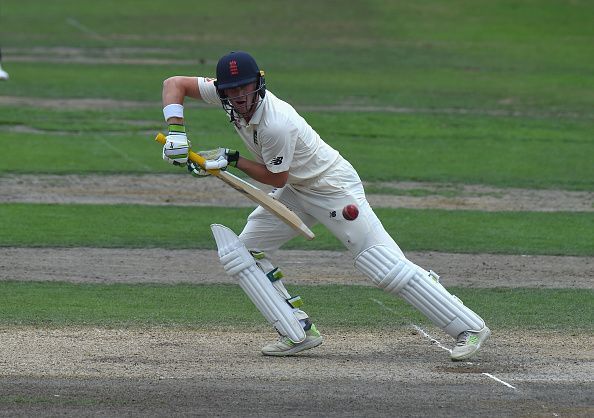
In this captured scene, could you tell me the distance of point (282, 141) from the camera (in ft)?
27.2

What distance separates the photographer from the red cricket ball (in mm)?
8492

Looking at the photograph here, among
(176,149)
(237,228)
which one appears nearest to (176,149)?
(176,149)

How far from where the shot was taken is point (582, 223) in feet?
51.9

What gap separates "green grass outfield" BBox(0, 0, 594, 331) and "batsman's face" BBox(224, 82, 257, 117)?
7.48 feet

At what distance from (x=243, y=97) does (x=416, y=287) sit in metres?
1.74

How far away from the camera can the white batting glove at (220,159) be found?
8359 mm

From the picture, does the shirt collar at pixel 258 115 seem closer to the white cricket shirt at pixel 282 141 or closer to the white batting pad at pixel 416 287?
the white cricket shirt at pixel 282 141

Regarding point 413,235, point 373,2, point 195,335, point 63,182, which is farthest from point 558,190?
point 373,2

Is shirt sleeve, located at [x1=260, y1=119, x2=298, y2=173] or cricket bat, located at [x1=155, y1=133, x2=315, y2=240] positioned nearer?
shirt sleeve, located at [x1=260, y1=119, x2=298, y2=173]

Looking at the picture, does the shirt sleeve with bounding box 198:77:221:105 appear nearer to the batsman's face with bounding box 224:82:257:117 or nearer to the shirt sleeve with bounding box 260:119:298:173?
the batsman's face with bounding box 224:82:257:117

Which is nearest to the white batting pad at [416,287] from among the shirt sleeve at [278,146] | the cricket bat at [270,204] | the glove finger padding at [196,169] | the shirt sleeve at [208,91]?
the cricket bat at [270,204]

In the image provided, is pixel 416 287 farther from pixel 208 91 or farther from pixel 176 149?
pixel 208 91

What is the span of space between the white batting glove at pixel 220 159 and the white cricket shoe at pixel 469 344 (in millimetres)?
1985

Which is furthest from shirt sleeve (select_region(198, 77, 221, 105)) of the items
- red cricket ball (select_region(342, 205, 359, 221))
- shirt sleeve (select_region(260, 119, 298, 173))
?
red cricket ball (select_region(342, 205, 359, 221))
